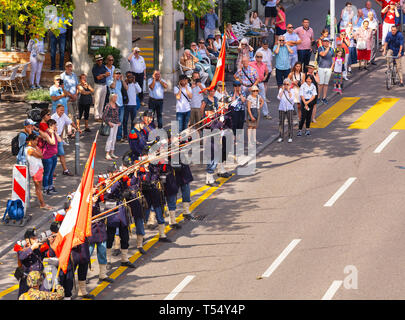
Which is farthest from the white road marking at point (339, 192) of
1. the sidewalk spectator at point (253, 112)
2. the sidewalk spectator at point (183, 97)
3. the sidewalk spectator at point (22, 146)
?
the sidewalk spectator at point (22, 146)

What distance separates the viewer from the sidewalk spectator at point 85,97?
76.2ft

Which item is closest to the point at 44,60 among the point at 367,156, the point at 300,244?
the point at 367,156

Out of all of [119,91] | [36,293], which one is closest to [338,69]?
[119,91]

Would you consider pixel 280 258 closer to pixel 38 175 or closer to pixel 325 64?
pixel 38 175

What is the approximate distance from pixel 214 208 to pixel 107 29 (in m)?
9.69

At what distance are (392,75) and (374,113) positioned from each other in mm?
3563

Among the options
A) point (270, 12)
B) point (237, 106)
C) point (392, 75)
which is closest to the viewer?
point (237, 106)

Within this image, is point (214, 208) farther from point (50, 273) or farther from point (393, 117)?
point (393, 117)

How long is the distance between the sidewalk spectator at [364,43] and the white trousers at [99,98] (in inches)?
390

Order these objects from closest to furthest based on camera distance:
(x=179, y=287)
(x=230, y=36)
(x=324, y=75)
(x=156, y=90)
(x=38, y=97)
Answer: (x=179, y=287)
(x=156, y=90)
(x=38, y=97)
(x=324, y=75)
(x=230, y=36)

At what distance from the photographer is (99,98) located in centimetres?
2480

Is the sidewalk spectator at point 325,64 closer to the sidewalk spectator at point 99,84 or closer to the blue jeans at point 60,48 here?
the sidewalk spectator at point 99,84

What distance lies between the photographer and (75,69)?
90.1 feet

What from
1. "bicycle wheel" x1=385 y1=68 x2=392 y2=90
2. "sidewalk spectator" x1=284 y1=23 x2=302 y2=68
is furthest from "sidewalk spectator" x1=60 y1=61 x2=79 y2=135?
"bicycle wheel" x1=385 y1=68 x2=392 y2=90
